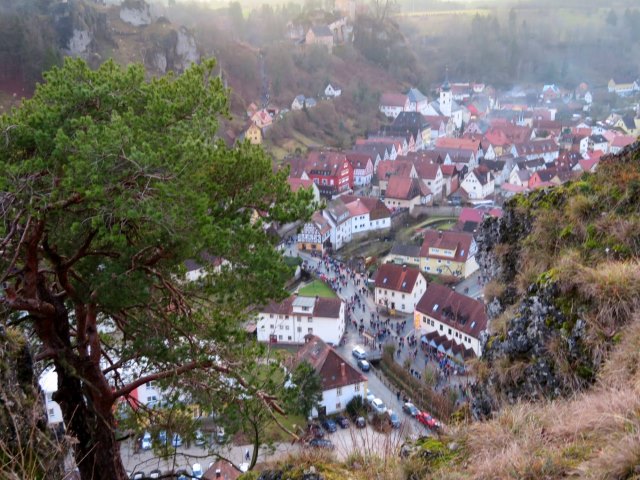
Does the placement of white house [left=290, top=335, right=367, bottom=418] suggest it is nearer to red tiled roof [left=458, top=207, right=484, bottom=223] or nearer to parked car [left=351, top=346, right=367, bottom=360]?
parked car [left=351, top=346, right=367, bottom=360]

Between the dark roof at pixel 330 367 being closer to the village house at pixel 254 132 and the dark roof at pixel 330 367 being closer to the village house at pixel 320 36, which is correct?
the village house at pixel 254 132

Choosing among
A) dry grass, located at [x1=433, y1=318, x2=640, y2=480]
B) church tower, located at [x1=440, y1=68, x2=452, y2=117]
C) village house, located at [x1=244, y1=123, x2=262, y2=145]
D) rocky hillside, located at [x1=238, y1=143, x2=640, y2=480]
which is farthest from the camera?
church tower, located at [x1=440, y1=68, x2=452, y2=117]

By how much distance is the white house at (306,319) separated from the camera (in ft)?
74.2

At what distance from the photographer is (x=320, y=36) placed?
7981 cm

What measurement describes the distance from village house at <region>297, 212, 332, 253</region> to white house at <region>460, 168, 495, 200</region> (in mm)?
13212

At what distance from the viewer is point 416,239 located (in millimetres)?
34406

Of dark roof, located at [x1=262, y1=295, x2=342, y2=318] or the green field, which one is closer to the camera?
dark roof, located at [x1=262, y1=295, x2=342, y2=318]

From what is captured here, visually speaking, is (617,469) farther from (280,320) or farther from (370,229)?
Answer: (370,229)

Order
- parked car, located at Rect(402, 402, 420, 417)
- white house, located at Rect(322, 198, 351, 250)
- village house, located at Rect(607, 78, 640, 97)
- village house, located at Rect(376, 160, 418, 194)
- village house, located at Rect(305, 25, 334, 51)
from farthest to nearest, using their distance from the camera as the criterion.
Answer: village house, located at Rect(305, 25, 334, 51), village house, located at Rect(607, 78, 640, 97), village house, located at Rect(376, 160, 418, 194), white house, located at Rect(322, 198, 351, 250), parked car, located at Rect(402, 402, 420, 417)

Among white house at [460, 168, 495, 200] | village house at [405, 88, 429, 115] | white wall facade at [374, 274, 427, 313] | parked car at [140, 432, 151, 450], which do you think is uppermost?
parked car at [140, 432, 151, 450]

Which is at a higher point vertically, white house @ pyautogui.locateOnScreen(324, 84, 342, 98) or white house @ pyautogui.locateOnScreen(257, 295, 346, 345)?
white house @ pyautogui.locateOnScreen(257, 295, 346, 345)

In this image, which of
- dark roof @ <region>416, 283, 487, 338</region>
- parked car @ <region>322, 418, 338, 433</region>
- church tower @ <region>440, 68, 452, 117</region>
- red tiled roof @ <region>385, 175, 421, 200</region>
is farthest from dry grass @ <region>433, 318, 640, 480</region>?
church tower @ <region>440, 68, 452, 117</region>

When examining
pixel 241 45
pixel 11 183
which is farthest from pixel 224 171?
pixel 241 45

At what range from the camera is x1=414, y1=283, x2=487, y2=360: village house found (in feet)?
70.3
